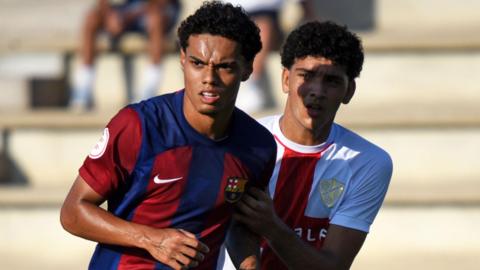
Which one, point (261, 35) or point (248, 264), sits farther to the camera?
point (261, 35)

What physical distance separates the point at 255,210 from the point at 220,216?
0.14 meters

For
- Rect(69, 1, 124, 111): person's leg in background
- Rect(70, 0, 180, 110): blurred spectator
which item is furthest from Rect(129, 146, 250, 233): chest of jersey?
Rect(69, 1, 124, 111): person's leg in background

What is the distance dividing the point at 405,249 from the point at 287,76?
3339 millimetres

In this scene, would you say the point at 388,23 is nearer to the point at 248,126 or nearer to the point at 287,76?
the point at 287,76

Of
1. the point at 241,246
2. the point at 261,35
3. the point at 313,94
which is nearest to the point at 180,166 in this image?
the point at 241,246

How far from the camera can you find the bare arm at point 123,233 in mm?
3861

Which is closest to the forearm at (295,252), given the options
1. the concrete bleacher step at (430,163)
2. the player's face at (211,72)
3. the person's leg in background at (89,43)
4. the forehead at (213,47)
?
the player's face at (211,72)

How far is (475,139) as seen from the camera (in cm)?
824

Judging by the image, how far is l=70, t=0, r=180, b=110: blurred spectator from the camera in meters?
8.84

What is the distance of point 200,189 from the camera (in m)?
4.08

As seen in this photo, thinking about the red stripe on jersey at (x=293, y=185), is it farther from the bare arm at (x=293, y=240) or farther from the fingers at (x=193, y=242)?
the fingers at (x=193, y=242)

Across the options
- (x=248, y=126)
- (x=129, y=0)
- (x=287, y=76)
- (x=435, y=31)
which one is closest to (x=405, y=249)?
(x=435, y=31)

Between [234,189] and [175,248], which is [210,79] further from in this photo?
[175,248]

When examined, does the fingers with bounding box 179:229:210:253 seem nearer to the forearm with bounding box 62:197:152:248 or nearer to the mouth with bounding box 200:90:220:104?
the forearm with bounding box 62:197:152:248
